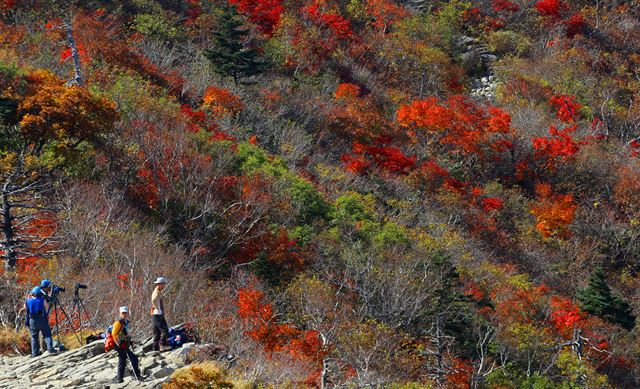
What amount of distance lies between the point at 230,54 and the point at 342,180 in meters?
10.9

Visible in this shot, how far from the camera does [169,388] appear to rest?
10.6 m

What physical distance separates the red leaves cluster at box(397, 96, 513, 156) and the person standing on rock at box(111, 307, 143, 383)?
30563 millimetres

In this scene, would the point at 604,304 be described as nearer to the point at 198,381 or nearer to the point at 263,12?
the point at 198,381

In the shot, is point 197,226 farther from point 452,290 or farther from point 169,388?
point 169,388

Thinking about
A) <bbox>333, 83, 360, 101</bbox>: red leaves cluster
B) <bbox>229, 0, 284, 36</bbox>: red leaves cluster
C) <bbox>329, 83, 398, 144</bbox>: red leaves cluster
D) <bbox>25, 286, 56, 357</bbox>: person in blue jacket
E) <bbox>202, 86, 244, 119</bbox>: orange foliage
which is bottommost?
<bbox>329, 83, 398, 144</bbox>: red leaves cluster

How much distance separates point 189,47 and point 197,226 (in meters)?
19.3

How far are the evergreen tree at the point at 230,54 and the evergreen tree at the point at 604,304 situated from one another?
21.2 m

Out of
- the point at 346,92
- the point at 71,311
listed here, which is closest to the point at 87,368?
the point at 71,311

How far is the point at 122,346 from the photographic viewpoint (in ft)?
37.7

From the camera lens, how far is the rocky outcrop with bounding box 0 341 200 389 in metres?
11.9

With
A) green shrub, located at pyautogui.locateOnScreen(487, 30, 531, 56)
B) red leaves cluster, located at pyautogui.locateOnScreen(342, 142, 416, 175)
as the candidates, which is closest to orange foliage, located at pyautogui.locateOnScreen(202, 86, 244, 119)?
red leaves cluster, located at pyautogui.locateOnScreen(342, 142, 416, 175)

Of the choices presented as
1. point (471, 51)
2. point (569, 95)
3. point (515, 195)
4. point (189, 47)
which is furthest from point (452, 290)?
point (471, 51)

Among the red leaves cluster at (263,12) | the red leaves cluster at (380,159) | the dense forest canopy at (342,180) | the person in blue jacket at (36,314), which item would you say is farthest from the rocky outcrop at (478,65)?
the person in blue jacket at (36,314)

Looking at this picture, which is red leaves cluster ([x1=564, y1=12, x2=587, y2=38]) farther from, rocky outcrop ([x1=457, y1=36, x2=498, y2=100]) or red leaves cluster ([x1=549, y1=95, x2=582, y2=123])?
red leaves cluster ([x1=549, y1=95, x2=582, y2=123])
